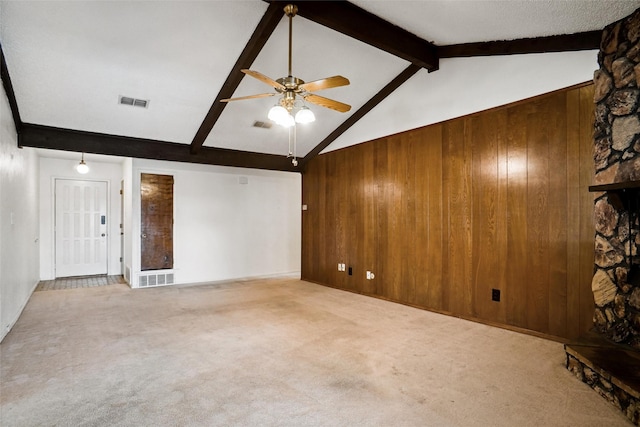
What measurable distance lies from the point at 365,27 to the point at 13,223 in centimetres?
462

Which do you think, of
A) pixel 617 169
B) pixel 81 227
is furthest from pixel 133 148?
pixel 617 169

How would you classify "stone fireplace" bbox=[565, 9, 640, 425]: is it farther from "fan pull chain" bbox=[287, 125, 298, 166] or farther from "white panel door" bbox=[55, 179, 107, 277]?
"white panel door" bbox=[55, 179, 107, 277]

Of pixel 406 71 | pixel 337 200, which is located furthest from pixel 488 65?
pixel 337 200

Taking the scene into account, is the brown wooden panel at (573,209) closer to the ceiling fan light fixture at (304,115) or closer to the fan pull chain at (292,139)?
the ceiling fan light fixture at (304,115)

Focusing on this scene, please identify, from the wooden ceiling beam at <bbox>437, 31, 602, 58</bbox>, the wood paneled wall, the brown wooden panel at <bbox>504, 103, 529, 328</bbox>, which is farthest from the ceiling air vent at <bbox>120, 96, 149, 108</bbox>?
the brown wooden panel at <bbox>504, 103, 529, 328</bbox>

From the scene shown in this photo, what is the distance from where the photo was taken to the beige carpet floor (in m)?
2.17

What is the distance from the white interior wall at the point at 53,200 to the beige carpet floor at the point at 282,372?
3036 mm

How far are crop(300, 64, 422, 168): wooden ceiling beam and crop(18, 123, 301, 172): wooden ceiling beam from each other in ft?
1.93

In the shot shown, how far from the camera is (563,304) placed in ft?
11.1

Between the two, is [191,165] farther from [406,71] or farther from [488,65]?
[488,65]

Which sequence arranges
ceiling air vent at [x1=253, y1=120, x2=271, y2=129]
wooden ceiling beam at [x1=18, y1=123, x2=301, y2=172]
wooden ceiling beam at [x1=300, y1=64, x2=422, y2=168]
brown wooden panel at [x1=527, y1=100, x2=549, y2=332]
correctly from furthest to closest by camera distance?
ceiling air vent at [x1=253, y1=120, x2=271, y2=129] → wooden ceiling beam at [x1=300, y1=64, x2=422, y2=168] → wooden ceiling beam at [x1=18, y1=123, x2=301, y2=172] → brown wooden panel at [x1=527, y1=100, x2=549, y2=332]

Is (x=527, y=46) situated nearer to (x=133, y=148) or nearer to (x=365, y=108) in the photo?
(x=365, y=108)

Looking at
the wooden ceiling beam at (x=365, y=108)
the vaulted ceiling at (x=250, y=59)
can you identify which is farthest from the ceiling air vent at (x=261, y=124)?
the wooden ceiling beam at (x=365, y=108)

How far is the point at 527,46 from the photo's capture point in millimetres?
3547
